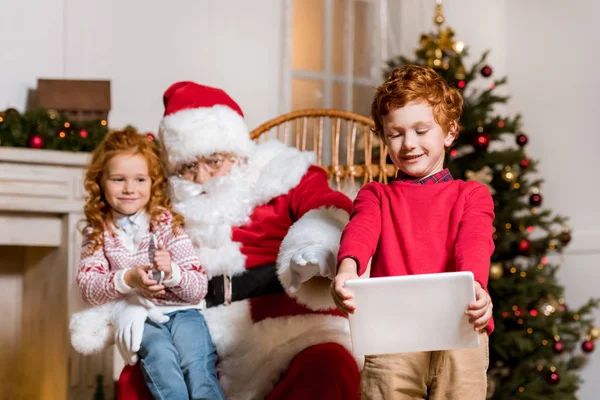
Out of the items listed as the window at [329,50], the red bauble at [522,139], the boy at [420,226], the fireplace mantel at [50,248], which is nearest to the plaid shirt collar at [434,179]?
the boy at [420,226]

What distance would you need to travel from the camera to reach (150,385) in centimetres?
204

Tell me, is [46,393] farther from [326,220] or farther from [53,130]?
[326,220]

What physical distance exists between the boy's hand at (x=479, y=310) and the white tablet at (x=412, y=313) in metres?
0.01

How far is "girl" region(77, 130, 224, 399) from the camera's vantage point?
2.06 m

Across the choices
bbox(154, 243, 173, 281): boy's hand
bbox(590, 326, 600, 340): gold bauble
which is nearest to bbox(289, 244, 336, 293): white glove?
bbox(154, 243, 173, 281): boy's hand

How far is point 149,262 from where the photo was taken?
2273 millimetres

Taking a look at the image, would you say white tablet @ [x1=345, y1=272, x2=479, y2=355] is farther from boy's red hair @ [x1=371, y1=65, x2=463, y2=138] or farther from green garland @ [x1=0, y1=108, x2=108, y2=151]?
green garland @ [x1=0, y1=108, x2=108, y2=151]

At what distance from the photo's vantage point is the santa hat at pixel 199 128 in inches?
92.4

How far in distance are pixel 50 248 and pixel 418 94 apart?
2056 millimetres

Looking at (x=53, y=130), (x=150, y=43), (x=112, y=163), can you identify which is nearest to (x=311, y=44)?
(x=150, y=43)

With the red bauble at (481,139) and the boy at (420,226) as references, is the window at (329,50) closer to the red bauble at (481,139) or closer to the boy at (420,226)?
the red bauble at (481,139)

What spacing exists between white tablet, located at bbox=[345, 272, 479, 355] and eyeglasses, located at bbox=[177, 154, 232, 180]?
38.5 inches

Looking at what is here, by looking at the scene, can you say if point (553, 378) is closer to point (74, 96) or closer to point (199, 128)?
point (199, 128)

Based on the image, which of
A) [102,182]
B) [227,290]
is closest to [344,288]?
[227,290]
